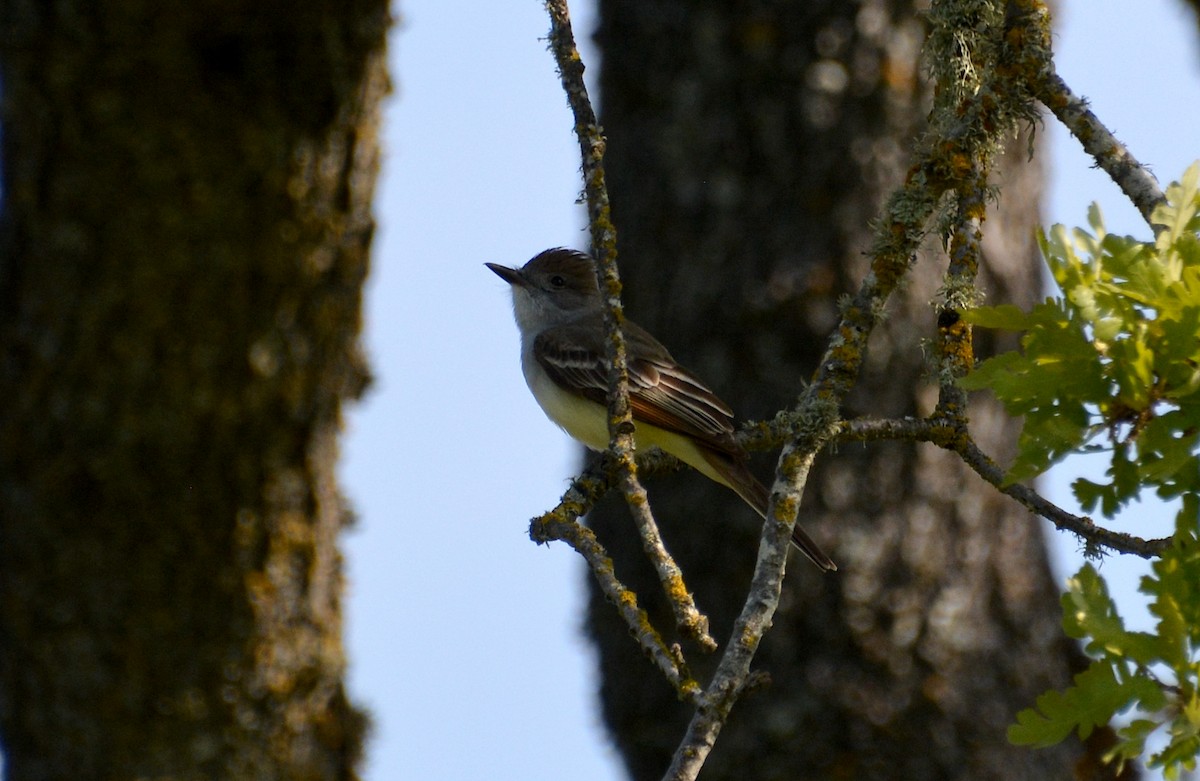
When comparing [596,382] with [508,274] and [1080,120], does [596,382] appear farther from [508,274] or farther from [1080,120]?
[1080,120]

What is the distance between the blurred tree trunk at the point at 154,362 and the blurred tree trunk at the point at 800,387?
2.59 m

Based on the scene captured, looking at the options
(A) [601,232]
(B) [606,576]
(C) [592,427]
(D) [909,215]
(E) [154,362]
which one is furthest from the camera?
(C) [592,427]

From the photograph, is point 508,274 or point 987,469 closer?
point 987,469

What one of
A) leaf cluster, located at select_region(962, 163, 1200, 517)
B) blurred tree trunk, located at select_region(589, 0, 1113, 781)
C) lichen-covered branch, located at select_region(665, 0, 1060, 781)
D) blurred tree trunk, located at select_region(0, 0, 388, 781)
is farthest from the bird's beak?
leaf cluster, located at select_region(962, 163, 1200, 517)

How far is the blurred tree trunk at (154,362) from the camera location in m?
5.00

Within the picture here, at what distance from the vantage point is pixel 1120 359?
2412 millimetres

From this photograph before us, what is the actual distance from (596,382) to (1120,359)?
459 centimetres

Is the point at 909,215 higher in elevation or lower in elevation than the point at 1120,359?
higher

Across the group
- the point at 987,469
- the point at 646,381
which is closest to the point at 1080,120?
the point at 987,469

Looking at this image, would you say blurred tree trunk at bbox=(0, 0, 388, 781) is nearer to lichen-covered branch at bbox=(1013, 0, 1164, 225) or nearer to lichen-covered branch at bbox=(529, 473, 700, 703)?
lichen-covered branch at bbox=(529, 473, 700, 703)

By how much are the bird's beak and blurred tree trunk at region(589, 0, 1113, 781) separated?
678 mm

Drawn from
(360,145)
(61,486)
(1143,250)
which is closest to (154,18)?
(360,145)

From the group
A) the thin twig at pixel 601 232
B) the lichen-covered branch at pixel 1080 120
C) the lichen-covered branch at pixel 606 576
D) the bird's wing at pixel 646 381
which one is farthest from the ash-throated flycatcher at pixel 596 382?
the lichen-covered branch at pixel 1080 120

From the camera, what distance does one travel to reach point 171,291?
4984mm
